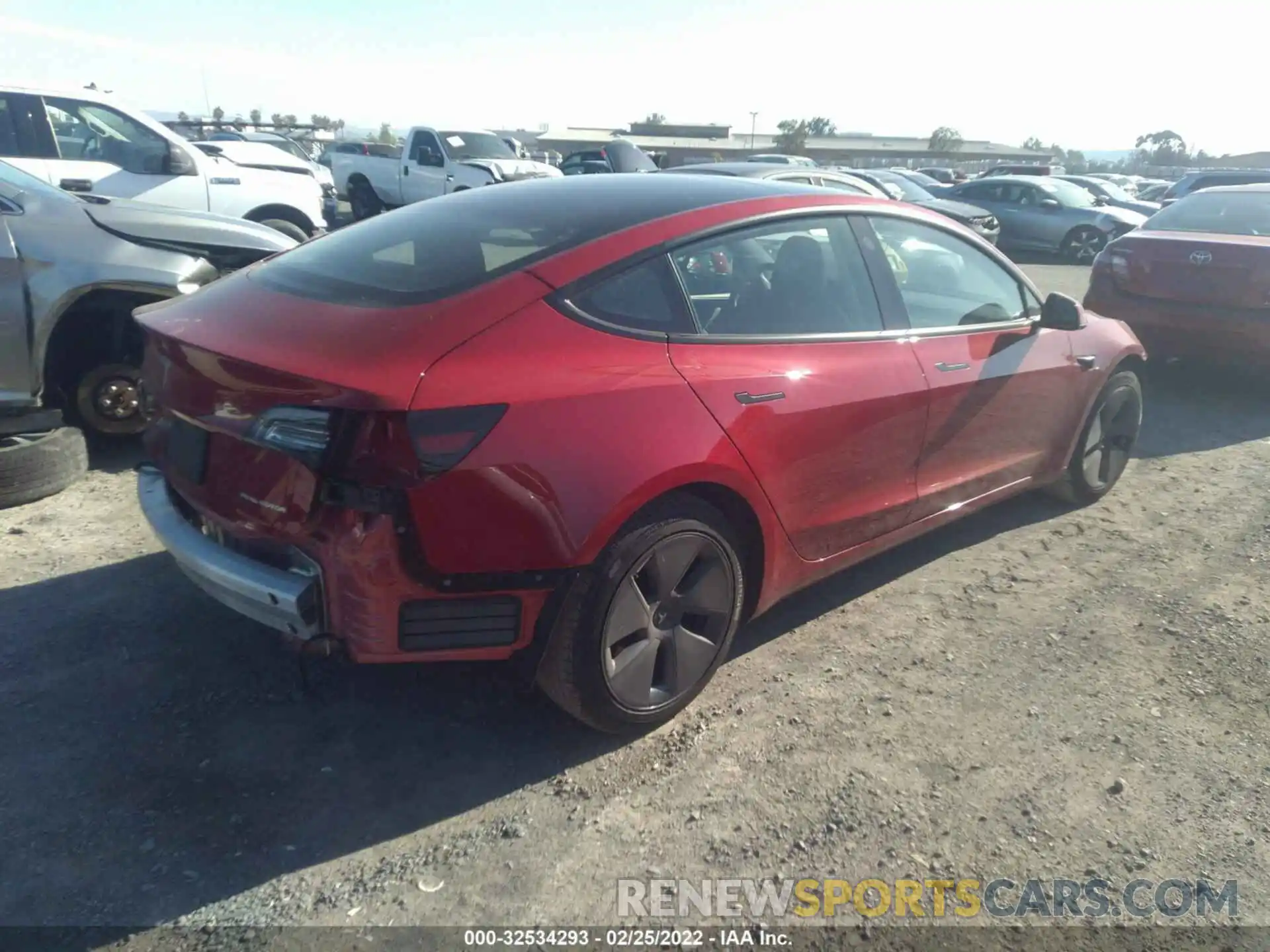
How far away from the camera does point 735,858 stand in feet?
8.20

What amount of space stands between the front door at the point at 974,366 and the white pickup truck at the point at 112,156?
5655mm

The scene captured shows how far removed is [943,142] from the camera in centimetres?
8231

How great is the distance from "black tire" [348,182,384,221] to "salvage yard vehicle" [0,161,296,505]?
49.5 ft

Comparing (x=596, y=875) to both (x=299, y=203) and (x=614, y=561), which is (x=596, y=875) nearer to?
(x=614, y=561)

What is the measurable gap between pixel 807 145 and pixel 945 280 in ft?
238

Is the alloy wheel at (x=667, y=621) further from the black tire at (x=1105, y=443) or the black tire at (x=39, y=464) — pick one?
the black tire at (x=39, y=464)

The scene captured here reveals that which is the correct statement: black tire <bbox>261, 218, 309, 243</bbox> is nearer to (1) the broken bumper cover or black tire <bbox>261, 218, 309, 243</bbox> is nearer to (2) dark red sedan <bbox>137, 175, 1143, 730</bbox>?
(2) dark red sedan <bbox>137, 175, 1143, 730</bbox>

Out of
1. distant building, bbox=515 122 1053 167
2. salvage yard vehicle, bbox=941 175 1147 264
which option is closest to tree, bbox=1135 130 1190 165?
distant building, bbox=515 122 1053 167

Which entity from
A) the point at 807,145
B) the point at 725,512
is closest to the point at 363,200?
the point at 725,512

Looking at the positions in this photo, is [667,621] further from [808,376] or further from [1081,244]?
[1081,244]

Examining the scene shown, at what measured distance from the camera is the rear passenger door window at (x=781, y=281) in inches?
121

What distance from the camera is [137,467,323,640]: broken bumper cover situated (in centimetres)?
249

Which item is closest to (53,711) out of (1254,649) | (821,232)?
(821,232)

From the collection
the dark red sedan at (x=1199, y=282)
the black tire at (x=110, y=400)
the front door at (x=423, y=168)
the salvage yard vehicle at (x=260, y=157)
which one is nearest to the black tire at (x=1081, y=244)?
the dark red sedan at (x=1199, y=282)
